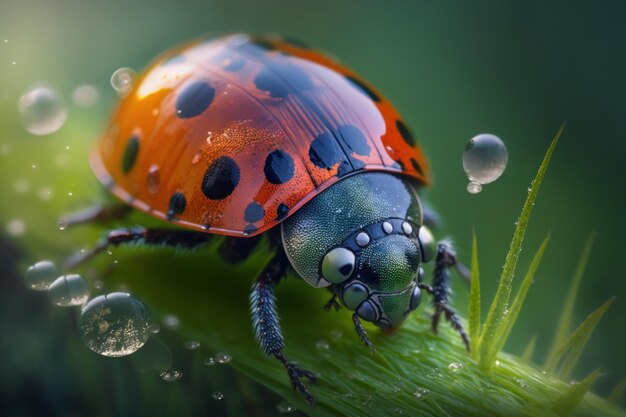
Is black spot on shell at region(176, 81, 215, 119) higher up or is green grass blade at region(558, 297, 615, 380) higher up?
black spot on shell at region(176, 81, 215, 119)

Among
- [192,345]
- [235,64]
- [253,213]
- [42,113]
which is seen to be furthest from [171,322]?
[42,113]

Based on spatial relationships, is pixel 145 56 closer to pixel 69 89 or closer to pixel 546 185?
pixel 69 89

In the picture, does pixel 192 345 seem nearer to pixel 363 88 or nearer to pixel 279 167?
pixel 279 167

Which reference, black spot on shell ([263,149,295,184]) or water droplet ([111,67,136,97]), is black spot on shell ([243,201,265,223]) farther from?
water droplet ([111,67,136,97])

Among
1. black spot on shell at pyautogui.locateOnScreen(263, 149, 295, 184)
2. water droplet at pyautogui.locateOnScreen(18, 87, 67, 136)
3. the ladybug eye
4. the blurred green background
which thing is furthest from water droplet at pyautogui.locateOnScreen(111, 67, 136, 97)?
the ladybug eye

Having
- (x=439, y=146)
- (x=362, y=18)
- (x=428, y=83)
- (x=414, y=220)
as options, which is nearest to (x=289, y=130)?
(x=414, y=220)

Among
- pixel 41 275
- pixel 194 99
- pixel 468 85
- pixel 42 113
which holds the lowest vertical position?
pixel 41 275
